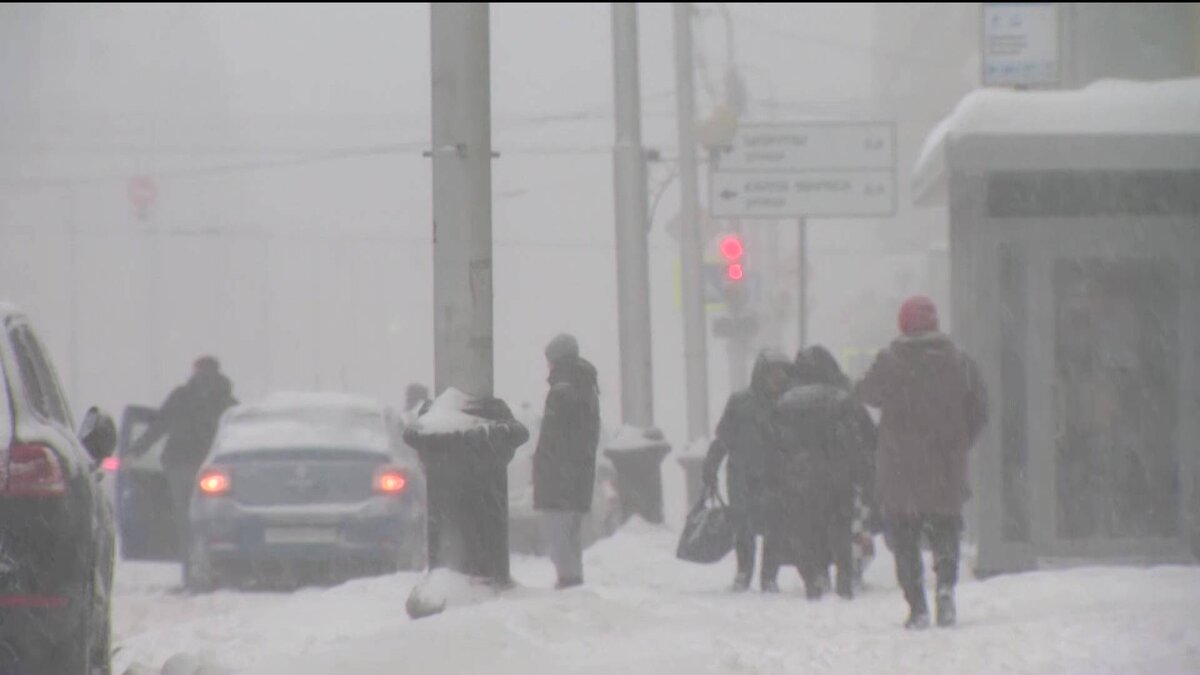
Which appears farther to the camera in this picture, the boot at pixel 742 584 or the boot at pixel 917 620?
the boot at pixel 742 584

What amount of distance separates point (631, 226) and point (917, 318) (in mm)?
9934

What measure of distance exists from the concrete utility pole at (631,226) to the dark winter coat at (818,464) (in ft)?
25.8

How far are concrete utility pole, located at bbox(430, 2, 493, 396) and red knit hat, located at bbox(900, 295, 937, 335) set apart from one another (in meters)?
2.08

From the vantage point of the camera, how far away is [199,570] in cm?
1479

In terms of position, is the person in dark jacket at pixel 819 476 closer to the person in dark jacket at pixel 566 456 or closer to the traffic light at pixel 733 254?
the person in dark jacket at pixel 566 456

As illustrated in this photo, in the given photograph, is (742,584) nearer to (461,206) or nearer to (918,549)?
(918,549)

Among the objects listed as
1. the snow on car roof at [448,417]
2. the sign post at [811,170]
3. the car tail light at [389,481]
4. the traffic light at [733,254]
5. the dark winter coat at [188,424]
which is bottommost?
the car tail light at [389,481]

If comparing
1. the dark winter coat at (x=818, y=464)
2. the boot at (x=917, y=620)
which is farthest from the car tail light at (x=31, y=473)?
the dark winter coat at (x=818, y=464)

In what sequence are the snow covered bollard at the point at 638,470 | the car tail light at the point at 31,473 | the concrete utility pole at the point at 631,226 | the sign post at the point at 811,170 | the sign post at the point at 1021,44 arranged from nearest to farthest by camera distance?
the car tail light at the point at 31,473 < the sign post at the point at 1021,44 < the snow covered bollard at the point at 638,470 < the sign post at the point at 811,170 < the concrete utility pole at the point at 631,226

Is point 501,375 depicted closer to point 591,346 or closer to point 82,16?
point 591,346

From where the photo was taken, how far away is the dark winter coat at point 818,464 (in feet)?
40.2

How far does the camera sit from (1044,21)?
1509 centimetres

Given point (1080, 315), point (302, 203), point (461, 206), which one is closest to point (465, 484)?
point (461, 206)

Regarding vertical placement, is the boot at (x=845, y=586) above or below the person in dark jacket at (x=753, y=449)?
below
